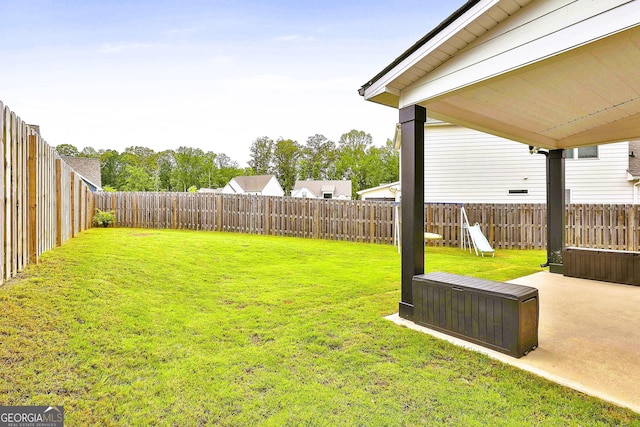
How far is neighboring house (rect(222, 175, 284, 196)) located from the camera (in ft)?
108

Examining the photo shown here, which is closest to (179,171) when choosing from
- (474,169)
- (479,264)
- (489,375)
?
(474,169)

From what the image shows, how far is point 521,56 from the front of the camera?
2523mm

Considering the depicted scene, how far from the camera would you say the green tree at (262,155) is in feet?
142

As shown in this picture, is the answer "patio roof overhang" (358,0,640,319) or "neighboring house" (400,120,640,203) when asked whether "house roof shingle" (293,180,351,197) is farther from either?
"patio roof overhang" (358,0,640,319)

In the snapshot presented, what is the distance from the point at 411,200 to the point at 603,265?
4.19 m

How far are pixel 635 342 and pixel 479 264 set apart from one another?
4001 millimetres

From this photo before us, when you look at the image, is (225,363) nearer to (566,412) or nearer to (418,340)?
(418,340)

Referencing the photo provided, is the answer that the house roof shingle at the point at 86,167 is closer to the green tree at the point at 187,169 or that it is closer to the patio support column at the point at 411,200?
the green tree at the point at 187,169

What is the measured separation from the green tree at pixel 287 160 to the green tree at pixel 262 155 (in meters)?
1.13

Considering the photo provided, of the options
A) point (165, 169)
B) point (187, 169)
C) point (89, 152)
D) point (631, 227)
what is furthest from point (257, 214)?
point (89, 152)

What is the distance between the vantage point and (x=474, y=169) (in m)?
11.1

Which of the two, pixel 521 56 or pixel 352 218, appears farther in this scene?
pixel 352 218

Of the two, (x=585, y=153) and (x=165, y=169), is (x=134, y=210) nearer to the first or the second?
(x=585, y=153)

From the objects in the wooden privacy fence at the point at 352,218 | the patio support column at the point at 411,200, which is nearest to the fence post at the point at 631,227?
the wooden privacy fence at the point at 352,218
